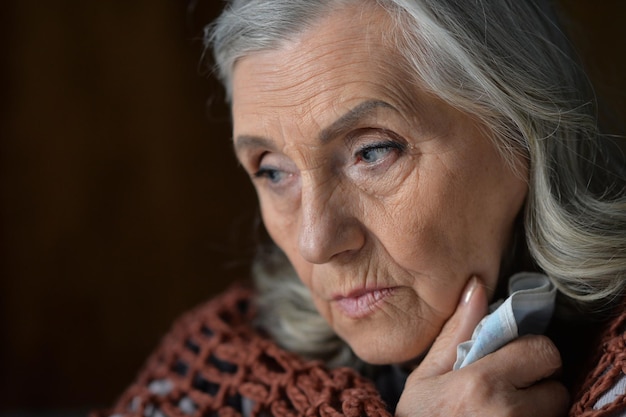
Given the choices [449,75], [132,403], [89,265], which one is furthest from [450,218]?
[89,265]

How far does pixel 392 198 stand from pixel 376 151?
83mm

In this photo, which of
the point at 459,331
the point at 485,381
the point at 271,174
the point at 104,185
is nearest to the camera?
the point at 485,381

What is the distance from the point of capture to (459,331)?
1350 mm

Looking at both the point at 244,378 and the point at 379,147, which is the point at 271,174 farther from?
the point at 244,378

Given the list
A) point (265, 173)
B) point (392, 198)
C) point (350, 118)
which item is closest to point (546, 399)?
point (392, 198)

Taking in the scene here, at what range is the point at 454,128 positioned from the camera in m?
1.29

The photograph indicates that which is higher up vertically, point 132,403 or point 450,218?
point 450,218

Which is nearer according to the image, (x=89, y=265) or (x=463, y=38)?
(x=463, y=38)

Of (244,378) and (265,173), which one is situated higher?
(265,173)

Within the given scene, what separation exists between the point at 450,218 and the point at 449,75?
0.77 ft

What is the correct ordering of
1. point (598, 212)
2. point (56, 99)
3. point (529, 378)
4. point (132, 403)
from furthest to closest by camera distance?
point (56, 99), point (132, 403), point (598, 212), point (529, 378)

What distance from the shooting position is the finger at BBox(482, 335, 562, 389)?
4.12ft

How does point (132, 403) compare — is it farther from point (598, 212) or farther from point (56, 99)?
point (56, 99)

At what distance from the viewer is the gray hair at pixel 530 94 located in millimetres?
1283
